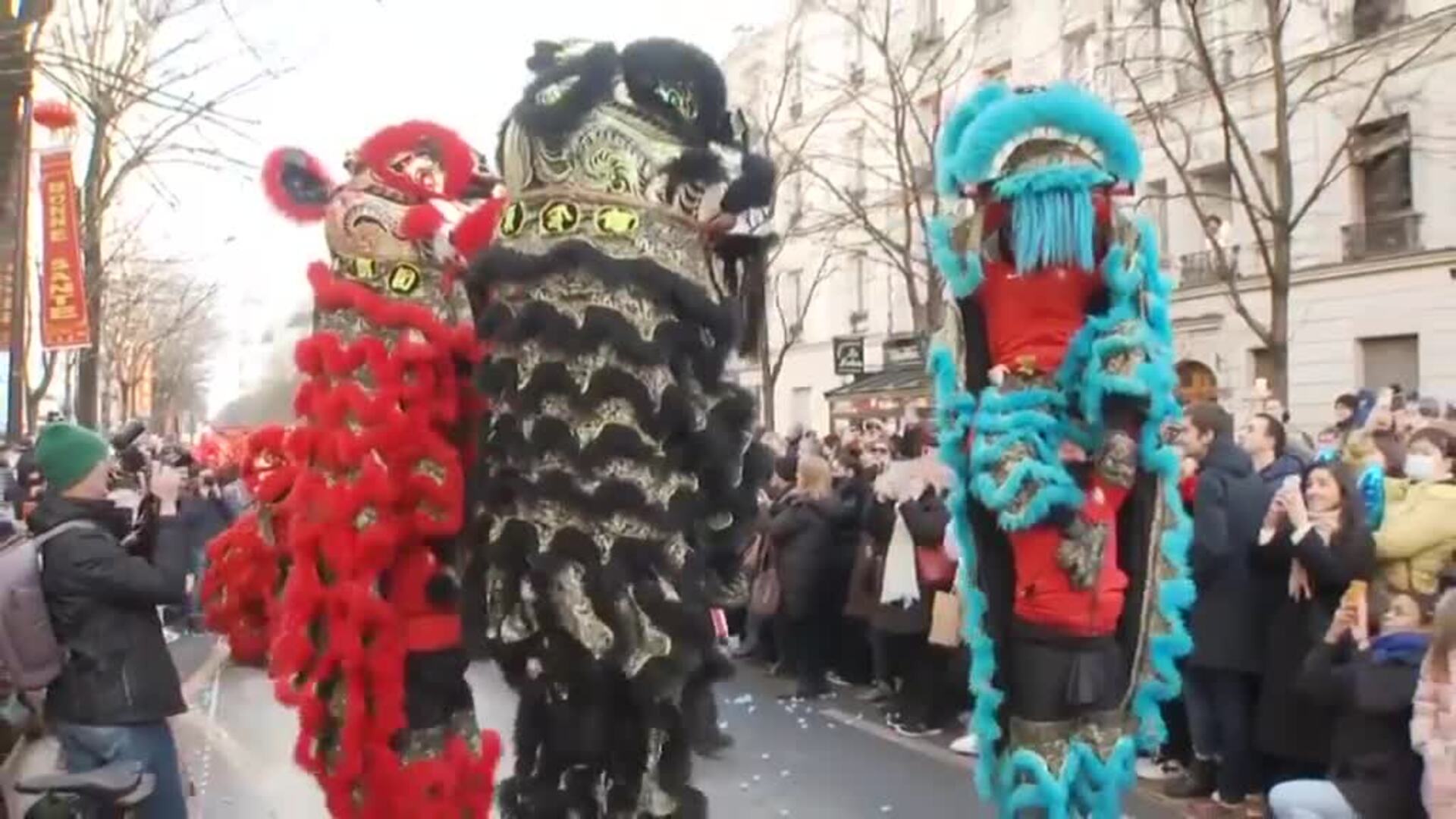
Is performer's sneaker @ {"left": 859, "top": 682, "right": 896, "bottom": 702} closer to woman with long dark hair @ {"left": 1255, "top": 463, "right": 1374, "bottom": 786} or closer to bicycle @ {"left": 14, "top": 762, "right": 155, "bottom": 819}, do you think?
woman with long dark hair @ {"left": 1255, "top": 463, "right": 1374, "bottom": 786}

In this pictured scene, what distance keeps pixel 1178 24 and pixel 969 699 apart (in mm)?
16195

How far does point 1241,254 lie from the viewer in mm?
24578

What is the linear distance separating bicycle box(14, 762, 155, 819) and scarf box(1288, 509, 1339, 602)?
439 cm

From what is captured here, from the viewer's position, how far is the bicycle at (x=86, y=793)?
4586 mm

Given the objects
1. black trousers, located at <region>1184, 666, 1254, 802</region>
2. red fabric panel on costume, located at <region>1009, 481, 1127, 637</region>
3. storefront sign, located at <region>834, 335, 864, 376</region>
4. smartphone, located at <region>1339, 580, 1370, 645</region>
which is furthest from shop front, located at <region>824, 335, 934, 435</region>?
red fabric panel on costume, located at <region>1009, 481, 1127, 637</region>

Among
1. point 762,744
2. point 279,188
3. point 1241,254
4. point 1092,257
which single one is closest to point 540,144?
point 279,188

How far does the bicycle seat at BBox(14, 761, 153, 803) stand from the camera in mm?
4605

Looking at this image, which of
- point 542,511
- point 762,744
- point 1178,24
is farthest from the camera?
point 1178,24

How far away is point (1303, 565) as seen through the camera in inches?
253

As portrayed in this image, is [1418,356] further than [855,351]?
Yes

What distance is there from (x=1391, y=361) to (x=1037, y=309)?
19.5 m

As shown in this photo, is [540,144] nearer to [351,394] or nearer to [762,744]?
[351,394]

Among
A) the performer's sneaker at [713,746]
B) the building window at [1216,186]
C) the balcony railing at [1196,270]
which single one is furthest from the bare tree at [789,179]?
the performer's sneaker at [713,746]

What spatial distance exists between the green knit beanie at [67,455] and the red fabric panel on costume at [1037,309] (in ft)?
9.35
